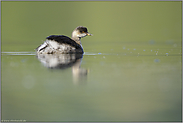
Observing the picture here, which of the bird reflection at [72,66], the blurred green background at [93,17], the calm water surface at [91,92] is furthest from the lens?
the blurred green background at [93,17]

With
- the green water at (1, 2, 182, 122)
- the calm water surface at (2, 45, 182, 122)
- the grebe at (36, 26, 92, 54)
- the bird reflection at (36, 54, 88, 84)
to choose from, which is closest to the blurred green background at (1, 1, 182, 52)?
the grebe at (36, 26, 92, 54)

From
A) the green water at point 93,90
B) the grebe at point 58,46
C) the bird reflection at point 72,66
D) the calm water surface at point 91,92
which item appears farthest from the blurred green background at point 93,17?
the calm water surface at point 91,92

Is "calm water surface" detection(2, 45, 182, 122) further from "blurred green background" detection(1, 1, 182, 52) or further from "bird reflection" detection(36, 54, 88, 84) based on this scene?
"blurred green background" detection(1, 1, 182, 52)

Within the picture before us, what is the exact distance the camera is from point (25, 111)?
16.1 feet

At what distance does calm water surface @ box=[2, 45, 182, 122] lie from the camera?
4.81 m

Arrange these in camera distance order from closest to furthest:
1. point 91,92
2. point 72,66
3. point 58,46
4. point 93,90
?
1. point 91,92
2. point 93,90
3. point 72,66
4. point 58,46

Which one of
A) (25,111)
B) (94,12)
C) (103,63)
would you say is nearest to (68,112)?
(25,111)

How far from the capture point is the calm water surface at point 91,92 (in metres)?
4.81

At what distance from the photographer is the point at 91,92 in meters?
5.70

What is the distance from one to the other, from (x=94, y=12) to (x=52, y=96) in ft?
98.7

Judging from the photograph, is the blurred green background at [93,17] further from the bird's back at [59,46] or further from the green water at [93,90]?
the green water at [93,90]

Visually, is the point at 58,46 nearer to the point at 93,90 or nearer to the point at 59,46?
the point at 59,46

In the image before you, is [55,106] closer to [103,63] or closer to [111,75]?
[111,75]

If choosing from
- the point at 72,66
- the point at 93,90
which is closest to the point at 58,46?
the point at 72,66
